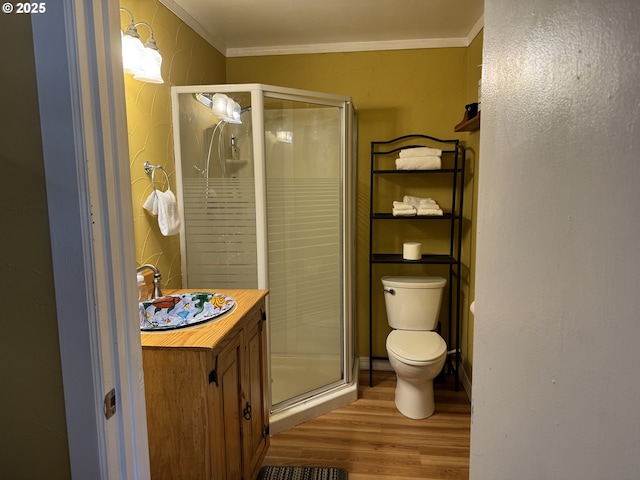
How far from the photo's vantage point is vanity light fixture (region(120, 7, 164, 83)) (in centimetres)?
157

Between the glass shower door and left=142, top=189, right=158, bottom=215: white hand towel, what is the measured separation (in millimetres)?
658

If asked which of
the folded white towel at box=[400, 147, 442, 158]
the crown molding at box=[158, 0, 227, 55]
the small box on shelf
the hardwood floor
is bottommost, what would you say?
the hardwood floor

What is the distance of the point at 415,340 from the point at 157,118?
79.2 inches

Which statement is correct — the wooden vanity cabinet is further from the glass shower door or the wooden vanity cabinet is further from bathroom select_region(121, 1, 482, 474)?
bathroom select_region(121, 1, 482, 474)

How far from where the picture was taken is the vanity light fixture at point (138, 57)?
1.57 meters

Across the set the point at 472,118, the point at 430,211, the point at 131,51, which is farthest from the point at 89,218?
the point at 430,211

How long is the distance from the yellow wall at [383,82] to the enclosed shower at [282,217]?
0.35m

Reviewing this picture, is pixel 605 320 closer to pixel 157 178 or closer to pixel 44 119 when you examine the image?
pixel 44 119

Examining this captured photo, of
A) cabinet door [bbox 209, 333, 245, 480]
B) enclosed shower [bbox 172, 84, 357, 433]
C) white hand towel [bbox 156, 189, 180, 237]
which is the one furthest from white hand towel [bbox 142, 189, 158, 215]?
cabinet door [bbox 209, 333, 245, 480]

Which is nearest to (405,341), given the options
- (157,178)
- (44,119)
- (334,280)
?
(334,280)

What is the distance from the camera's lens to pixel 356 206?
3.04 metres

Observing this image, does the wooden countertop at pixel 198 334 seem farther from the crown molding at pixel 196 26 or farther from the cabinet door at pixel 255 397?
the crown molding at pixel 196 26

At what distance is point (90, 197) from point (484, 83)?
2.81 feet

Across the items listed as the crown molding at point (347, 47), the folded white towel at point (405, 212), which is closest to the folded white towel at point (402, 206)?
the folded white towel at point (405, 212)
